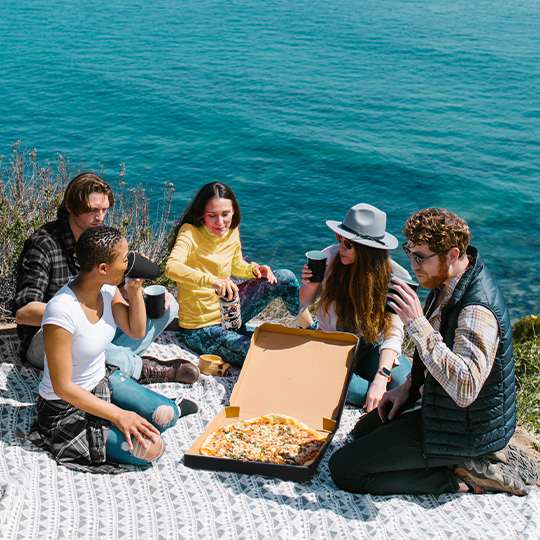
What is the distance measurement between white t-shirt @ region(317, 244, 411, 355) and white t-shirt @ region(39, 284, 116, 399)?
1.80 metres

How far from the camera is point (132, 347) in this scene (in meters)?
4.50

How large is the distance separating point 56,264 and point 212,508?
209 centimetres

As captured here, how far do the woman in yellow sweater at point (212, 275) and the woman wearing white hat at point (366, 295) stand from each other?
Result: 49cm

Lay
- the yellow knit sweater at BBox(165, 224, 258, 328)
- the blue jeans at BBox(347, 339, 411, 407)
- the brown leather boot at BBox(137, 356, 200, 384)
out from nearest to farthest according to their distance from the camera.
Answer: the blue jeans at BBox(347, 339, 411, 407) < the brown leather boot at BBox(137, 356, 200, 384) < the yellow knit sweater at BBox(165, 224, 258, 328)

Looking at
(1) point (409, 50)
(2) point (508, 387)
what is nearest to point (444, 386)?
(2) point (508, 387)

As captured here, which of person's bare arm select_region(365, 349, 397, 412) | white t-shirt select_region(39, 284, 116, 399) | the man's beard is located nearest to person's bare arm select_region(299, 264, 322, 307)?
person's bare arm select_region(365, 349, 397, 412)

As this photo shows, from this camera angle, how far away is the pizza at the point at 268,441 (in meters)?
Result: 3.57

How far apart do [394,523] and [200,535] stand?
111cm

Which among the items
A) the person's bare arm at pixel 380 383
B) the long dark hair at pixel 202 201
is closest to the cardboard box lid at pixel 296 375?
the person's bare arm at pixel 380 383

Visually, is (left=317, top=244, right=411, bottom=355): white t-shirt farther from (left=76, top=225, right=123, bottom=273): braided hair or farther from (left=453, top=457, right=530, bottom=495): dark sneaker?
(left=76, top=225, right=123, bottom=273): braided hair

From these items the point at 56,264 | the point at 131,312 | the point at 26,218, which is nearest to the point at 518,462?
the point at 131,312

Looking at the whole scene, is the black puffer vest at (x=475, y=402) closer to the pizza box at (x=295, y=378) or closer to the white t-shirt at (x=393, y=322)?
the pizza box at (x=295, y=378)

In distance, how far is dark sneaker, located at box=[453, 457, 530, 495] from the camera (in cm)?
346

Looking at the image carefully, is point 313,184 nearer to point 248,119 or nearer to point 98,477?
point 248,119
